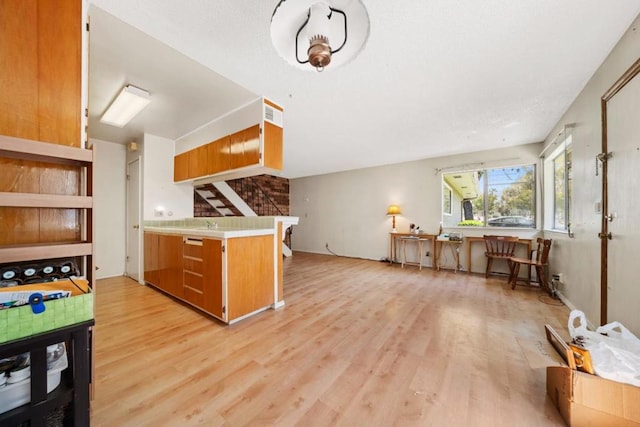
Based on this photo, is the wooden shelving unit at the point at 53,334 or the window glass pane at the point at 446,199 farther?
the window glass pane at the point at 446,199

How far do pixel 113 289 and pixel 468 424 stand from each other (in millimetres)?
4374

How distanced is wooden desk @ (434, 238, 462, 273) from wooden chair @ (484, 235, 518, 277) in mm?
502

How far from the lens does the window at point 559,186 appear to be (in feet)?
10.0

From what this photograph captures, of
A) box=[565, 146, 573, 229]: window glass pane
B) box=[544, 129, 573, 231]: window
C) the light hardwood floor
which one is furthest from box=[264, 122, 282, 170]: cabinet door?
box=[565, 146, 573, 229]: window glass pane

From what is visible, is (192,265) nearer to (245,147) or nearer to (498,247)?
(245,147)

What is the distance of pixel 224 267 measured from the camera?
2301 mm

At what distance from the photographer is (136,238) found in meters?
3.81

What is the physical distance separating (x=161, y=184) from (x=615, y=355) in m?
5.19

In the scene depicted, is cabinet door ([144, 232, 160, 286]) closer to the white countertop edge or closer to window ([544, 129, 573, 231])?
the white countertop edge

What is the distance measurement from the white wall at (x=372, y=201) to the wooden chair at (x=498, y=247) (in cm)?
34

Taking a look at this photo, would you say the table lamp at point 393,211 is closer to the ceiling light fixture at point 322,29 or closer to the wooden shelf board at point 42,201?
the ceiling light fixture at point 322,29

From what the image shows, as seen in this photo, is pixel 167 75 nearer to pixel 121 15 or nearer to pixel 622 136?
pixel 121 15

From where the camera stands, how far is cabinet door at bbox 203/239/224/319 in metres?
2.34

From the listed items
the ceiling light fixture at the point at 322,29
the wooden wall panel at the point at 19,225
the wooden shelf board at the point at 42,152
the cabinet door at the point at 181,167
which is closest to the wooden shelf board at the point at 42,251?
the wooden wall panel at the point at 19,225
